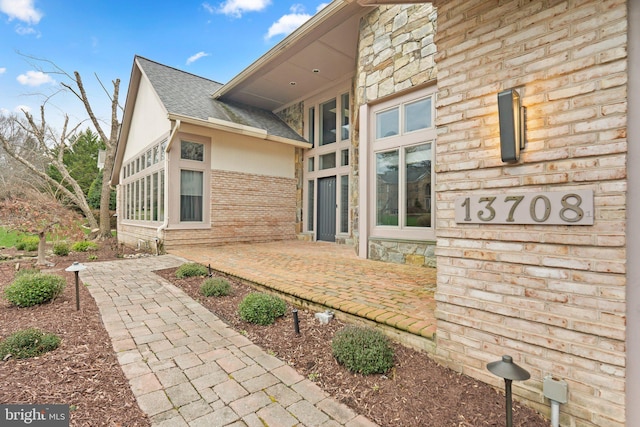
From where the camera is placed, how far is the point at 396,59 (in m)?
5.15

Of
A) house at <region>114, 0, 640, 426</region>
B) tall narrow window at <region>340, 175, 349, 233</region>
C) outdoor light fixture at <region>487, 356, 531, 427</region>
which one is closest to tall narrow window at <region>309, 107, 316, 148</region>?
tall narrow window at <region>340, 175, 349, 233</region>

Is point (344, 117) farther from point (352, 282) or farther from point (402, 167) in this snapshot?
point (352, 282)

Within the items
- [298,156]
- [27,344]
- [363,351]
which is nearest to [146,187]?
[298,156]

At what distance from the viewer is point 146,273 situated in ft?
17.3

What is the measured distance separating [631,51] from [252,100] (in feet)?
33.5

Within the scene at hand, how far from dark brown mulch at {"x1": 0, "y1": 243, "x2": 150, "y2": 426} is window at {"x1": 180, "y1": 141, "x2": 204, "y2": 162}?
542 centimetres

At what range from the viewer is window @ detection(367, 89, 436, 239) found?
4.92m

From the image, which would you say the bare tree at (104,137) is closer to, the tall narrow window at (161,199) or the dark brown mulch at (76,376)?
the tall narrow window at (161,199)

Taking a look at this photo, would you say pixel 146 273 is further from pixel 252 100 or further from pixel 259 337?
pixel 252 100

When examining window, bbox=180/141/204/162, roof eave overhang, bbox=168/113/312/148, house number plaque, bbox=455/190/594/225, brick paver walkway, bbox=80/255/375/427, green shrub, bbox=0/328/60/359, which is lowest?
brick paver walkway, bbox=80/255/375/427

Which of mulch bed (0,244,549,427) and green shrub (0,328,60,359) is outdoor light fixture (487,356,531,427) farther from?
green shrub (0,328,60,359)

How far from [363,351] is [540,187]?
1511 mm

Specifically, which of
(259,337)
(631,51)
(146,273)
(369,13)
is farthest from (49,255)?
(631,51)

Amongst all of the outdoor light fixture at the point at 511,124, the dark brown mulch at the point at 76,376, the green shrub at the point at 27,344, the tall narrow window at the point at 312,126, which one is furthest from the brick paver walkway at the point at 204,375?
the tall narrow window at the point at 312,126
